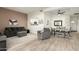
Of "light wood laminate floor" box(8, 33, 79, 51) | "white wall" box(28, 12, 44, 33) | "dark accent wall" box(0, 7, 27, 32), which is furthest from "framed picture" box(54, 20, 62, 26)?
"dark accent wall" box(0, 7, 27, 32)

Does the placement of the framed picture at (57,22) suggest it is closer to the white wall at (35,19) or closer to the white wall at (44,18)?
the white wall at (44,18)

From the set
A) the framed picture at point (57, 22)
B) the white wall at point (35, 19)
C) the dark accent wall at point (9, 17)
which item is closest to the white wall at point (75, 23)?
the framed picture at point (57, 22)

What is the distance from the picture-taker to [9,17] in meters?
Result: 7.32

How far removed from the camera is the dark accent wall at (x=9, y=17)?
6713mm

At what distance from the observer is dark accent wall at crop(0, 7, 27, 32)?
6.71 m

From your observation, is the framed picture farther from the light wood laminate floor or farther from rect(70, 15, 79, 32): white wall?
rect(70, 15, 79, 32): white wall
